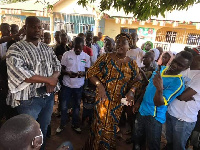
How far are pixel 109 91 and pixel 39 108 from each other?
3.26ft

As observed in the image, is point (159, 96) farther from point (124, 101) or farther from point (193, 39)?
point (193, 39)

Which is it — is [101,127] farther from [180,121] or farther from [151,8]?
[151,8]

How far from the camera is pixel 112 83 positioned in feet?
8.18

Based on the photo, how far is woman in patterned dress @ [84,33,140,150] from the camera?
2428mm

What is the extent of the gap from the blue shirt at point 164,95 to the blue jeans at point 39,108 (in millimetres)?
1308

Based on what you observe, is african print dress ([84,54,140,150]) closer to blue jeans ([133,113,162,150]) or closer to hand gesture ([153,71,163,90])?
blue jeans ([133,113,162,150])

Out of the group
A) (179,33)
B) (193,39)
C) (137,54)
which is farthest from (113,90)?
(179,33)

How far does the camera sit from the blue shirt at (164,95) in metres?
2.10

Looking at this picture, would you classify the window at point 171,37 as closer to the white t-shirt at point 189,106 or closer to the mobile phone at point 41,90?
the white t-shirt at point 189,106

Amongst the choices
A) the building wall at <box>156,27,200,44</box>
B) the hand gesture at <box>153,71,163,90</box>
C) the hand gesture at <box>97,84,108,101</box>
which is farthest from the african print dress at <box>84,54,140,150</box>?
the building wall at <box>156,27,200,44</box>

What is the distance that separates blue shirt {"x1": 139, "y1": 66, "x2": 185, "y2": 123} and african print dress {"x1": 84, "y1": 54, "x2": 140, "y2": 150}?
0.31m

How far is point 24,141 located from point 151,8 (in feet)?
9.37

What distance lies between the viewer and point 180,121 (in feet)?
7.45

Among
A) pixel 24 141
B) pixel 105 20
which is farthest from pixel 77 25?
pixel 24 141
